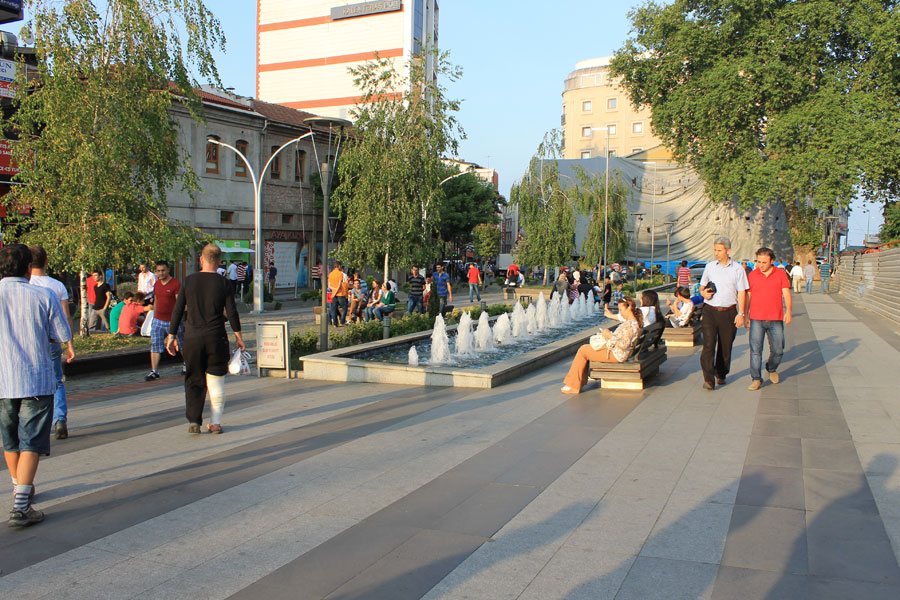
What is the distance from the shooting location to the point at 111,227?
14.3m

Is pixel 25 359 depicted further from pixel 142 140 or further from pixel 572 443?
pixel 142 140

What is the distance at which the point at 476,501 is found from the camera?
17.5ft

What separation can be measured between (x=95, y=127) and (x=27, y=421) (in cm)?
1123

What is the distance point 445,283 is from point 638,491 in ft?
52.8

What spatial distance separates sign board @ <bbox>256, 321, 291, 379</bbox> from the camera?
11.5 metres

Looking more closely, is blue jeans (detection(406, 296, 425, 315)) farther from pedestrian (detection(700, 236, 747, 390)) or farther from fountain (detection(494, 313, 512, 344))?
pedestrian (detection(700, 236, 747, 390))

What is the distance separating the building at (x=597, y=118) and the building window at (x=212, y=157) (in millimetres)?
61443

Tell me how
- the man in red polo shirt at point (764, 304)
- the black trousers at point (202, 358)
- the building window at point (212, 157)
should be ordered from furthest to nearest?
the building window at point (212, 157), the man in red polo shirt at point (764, 304), the black trousers at point (202, 358)

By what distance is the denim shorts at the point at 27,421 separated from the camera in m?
4.91

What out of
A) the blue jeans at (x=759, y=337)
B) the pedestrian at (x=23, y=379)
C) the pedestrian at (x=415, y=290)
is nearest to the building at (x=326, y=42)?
the pedestrian at (x=415, y=290)

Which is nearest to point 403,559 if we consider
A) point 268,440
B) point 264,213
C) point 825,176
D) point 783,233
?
point 268,440

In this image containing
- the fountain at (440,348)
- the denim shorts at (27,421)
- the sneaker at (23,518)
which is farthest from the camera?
the fountain at (440,348)

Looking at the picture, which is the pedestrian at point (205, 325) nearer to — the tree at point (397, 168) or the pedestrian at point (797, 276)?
the tree at point (397, 168)

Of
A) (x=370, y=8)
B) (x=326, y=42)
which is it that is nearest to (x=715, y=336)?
(x=370, y=8)
